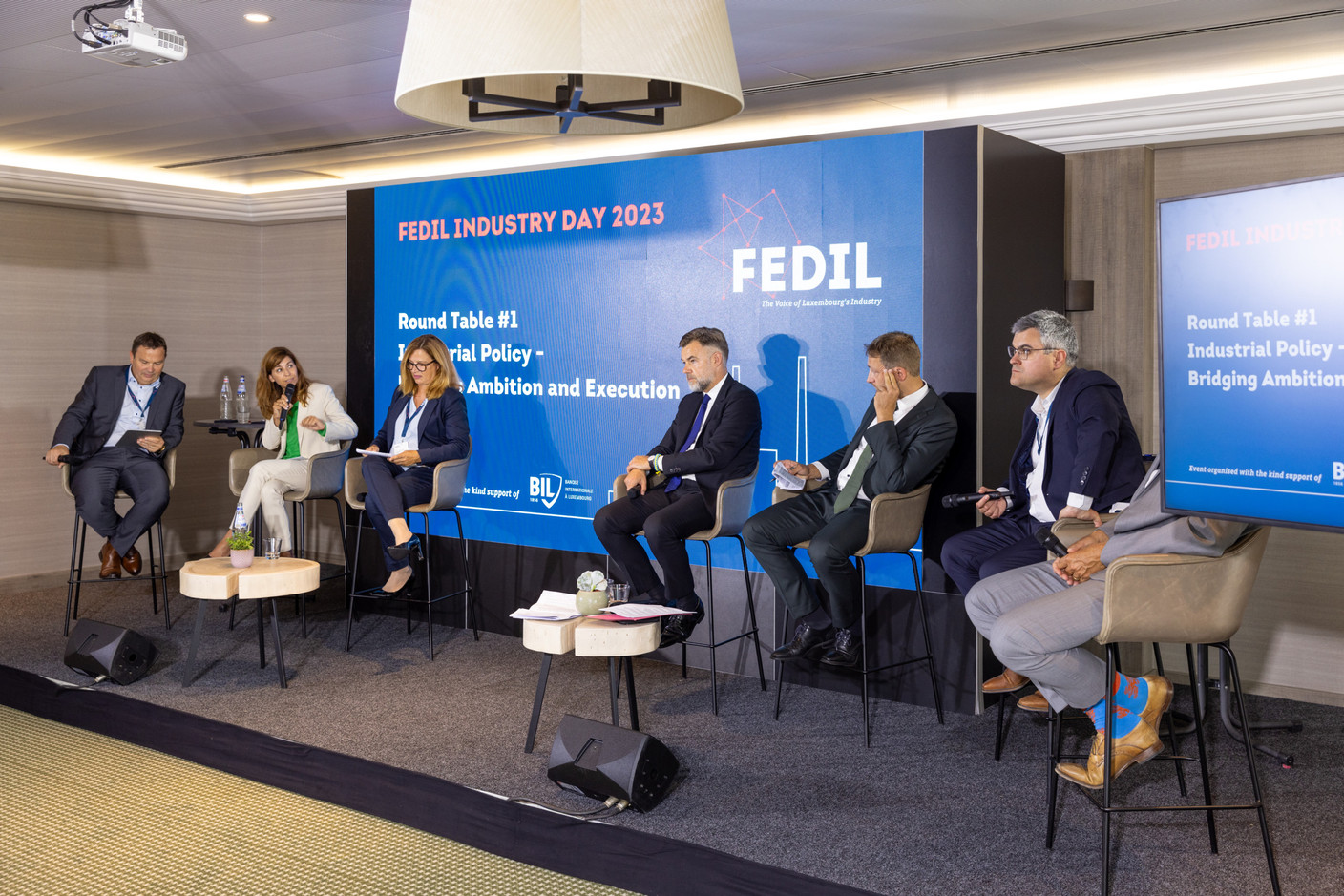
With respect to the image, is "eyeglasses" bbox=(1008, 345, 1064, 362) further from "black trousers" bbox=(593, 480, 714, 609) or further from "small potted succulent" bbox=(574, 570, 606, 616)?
"small potted succulent" bbox=(574, 570, 606, 616)

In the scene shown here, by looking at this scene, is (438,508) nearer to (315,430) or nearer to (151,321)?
(315,430)

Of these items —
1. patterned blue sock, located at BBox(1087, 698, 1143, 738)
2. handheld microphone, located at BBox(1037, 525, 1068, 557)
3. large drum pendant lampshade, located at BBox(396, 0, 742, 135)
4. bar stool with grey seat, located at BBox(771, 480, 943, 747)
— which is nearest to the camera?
large drum pendant lampshade, located at BBox(396, 0, 742, 135)

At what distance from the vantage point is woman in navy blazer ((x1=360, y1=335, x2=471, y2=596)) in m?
5.70

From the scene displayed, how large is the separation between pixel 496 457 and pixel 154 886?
10.4ft

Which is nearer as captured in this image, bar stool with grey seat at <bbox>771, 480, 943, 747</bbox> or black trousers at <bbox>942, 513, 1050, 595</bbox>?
black trousers at <bbox>942, 513, 1050, 595</bbox>

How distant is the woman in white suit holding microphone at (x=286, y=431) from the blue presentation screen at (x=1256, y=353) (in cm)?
471

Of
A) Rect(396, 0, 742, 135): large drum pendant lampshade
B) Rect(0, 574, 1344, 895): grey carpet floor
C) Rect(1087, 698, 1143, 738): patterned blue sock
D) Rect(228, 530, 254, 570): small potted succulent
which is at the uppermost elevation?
Rect(396, 0, 742, 135): large drum pendant lampshade

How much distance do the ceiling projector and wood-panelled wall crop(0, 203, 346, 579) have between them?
394 cm

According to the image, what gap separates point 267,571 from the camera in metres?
4.82

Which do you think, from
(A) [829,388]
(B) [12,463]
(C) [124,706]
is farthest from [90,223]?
(A) [829,388]

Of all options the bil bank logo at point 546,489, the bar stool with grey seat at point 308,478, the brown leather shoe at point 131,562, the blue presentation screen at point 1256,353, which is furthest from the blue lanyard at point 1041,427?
the brown leather shoe at point 131,562

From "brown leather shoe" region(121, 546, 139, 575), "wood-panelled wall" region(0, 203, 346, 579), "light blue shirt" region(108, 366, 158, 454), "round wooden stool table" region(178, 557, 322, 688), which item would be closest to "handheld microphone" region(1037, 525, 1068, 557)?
"round wooden stool table" region(178, 557, 322, 688)

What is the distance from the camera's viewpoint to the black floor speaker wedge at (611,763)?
343 centimetres

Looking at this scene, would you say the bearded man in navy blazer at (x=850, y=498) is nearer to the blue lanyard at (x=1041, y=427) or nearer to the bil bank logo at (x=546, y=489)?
the blue lanyard at (x=1041, y=427)
